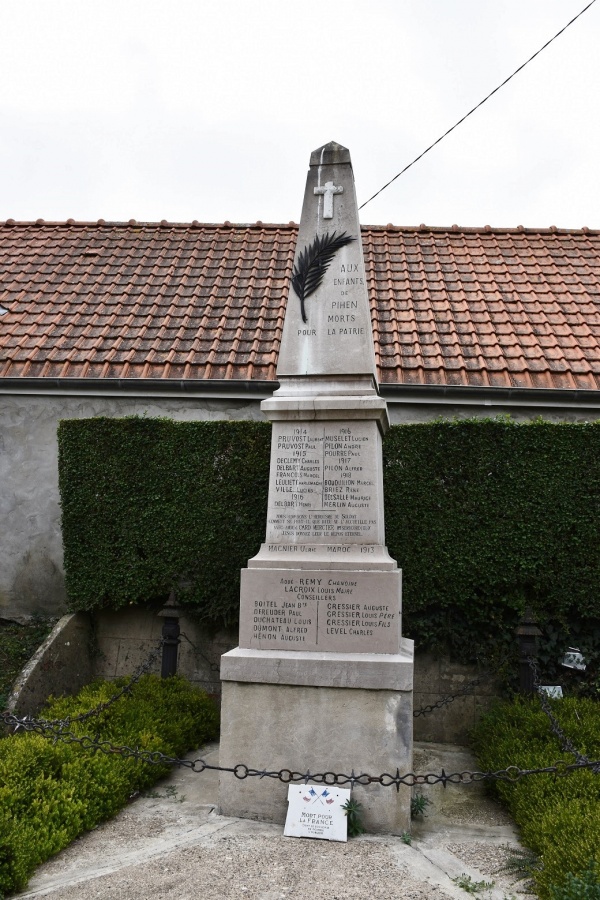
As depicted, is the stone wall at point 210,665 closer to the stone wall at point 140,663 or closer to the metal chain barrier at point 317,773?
the stone wall at point 140,663

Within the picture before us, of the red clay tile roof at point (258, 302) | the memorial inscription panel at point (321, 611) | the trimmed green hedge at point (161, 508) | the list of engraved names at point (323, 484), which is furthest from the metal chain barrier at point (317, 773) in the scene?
the red clay tile roof at point (258, 302)

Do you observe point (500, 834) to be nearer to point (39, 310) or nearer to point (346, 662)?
point (346, 662)

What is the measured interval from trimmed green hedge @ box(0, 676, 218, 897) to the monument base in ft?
2.60

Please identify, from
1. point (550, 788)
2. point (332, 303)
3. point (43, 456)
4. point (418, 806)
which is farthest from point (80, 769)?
point (43, 456)

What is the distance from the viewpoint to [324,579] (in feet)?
16.1

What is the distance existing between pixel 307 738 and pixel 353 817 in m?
0.54

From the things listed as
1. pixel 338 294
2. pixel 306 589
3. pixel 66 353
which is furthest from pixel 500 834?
pixel 66 353

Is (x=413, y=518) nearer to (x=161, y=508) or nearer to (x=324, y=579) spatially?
(x=324, y=579)

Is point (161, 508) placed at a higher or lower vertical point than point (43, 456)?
lower

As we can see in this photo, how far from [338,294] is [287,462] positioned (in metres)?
1.36

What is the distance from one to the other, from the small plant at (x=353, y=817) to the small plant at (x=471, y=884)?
0.77 m

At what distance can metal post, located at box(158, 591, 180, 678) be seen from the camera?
703cm

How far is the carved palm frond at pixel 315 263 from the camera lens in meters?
5.55

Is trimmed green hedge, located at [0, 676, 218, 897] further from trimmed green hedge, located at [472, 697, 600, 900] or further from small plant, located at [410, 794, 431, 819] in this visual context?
trimmed green hedge, located at [472, 697, 600, 900]
